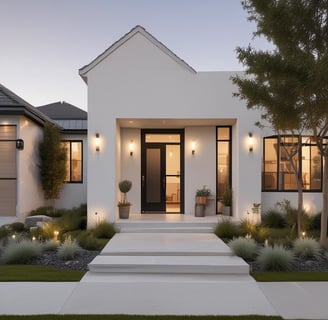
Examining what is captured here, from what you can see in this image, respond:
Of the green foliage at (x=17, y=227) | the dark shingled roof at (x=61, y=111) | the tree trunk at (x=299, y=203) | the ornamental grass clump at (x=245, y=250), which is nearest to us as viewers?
the ornamental grass clump at (x=245, y=250)

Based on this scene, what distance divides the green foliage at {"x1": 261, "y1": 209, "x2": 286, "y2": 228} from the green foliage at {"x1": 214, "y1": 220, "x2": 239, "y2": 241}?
6.29 ft

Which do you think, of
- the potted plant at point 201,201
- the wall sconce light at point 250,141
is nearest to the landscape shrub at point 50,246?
the potted plant at point 201,201

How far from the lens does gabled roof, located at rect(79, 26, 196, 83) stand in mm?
11281

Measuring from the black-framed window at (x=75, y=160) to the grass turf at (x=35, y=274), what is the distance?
372 inches

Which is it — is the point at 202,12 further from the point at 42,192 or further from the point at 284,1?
the point at 42,192

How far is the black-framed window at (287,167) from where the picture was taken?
41.6 feet

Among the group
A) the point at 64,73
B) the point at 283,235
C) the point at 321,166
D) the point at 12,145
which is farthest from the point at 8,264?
the point at 64,73

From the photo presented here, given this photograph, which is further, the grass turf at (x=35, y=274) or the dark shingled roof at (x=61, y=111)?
the dark shingled roof at (x=61, y=111)

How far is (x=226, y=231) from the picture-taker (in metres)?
9.95

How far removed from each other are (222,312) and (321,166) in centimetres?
965

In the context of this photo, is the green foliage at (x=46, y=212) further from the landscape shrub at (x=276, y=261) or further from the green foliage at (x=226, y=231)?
the landscape shrub at (x=276, y=261)

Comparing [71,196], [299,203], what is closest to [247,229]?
[299,203]

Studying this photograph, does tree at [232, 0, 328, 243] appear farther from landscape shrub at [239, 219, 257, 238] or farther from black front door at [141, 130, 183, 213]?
black front door at [141, 130, 183, 213]

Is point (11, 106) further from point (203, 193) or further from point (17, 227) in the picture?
point (203, 193)
